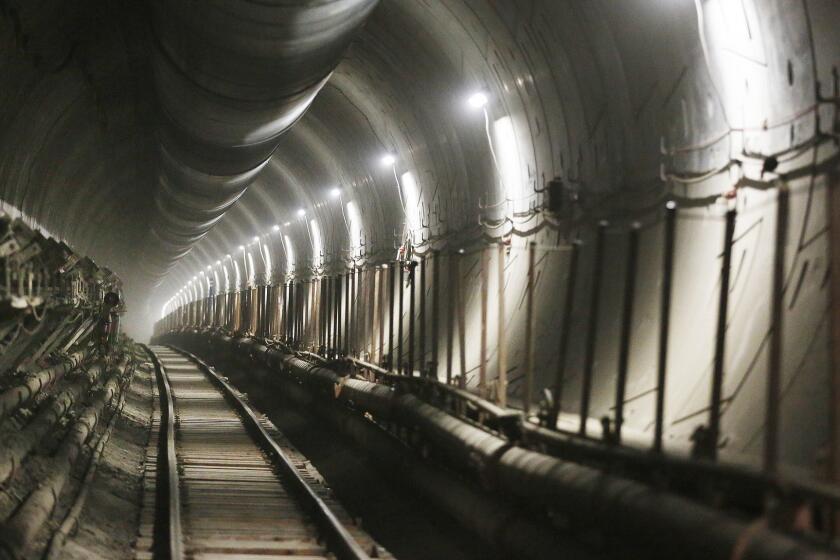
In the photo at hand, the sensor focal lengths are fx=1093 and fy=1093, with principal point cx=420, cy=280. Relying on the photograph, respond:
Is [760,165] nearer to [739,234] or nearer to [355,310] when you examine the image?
[739,234]

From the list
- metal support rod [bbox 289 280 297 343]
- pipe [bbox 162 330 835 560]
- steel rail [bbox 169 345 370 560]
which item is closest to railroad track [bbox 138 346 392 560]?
steel rail [bbox 169 345 370 560]

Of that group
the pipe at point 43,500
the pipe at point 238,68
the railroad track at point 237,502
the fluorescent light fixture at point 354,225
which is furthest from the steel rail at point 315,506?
the fluorescent light fixture at point 354,225

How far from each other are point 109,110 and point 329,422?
570 centimetres

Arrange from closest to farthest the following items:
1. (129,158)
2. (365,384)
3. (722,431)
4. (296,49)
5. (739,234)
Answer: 1. (722,431)
2. (739,234)
3. (296,49)
4. (365,384)
5. (129,158)

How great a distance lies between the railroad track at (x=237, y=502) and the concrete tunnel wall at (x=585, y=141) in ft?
7.84

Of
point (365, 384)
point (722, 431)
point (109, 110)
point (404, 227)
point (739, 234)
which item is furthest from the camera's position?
point (404, 227)

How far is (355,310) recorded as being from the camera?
16703mm

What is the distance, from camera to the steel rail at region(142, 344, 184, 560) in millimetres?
8656

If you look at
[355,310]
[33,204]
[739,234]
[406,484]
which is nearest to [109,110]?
[33,204]

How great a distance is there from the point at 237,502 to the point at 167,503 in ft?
3.01

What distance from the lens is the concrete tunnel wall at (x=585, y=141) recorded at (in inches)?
262

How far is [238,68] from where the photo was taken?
8.96 metres

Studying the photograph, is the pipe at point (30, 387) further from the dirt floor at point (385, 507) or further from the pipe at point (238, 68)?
the dirt floor at point (385, 507)

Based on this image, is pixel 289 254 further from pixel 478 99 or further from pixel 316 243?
pixel 478 99
